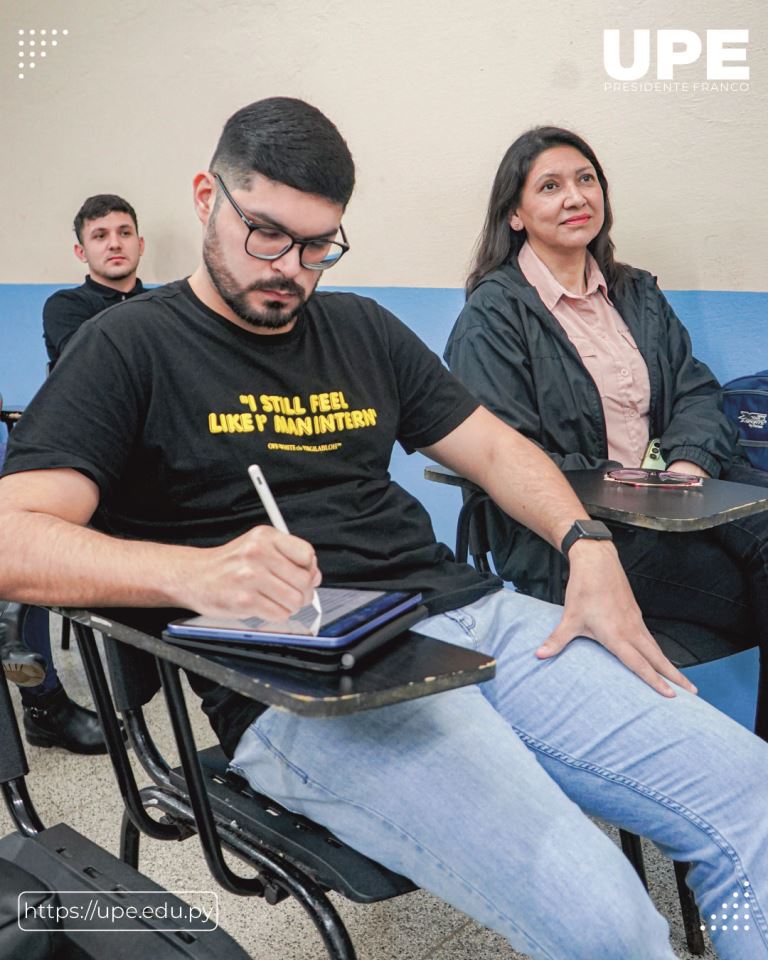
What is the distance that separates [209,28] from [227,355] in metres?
2.48

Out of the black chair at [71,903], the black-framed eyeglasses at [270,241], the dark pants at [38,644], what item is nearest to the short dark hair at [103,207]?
the dark pants at [38,644]

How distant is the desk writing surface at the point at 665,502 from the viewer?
4.84 feet

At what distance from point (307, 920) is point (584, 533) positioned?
2.90 ft

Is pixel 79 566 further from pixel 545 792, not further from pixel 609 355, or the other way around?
pixel 609 355

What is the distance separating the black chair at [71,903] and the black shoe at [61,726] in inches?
50.7

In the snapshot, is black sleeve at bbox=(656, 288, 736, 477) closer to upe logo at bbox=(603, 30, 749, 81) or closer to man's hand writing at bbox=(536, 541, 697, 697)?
upe logo at bbox=(603, 30, 749, 81)

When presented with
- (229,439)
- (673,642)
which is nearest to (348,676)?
(229,439)

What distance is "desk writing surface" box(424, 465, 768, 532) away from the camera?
148 cm

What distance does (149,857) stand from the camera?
195 centimetres

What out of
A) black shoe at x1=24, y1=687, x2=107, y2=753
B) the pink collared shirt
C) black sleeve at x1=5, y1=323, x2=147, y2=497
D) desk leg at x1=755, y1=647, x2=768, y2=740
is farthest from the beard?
black shoe at x1=24, y1=687, x2=107, y2=753

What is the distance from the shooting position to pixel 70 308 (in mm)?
3525

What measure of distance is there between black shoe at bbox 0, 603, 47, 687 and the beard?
1.82 feet

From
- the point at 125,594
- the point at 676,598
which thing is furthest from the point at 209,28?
the point at 125,594

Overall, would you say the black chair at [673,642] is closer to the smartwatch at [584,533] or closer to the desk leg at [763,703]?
the desk leg at [763,703]
